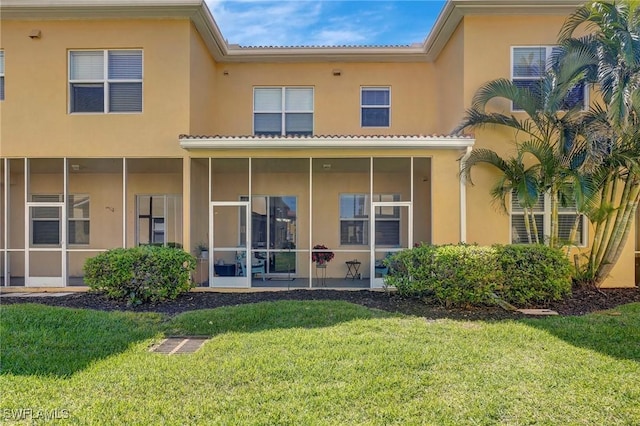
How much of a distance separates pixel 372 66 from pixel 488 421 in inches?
436

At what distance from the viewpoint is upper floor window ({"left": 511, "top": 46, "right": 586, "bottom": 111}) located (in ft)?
31.8

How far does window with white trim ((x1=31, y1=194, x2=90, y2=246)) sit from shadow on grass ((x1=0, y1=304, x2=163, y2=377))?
5.72 m

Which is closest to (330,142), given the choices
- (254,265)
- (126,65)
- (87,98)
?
(254,265)

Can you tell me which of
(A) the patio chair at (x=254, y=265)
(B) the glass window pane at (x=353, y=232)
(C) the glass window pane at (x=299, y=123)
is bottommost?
(A) the patio chair at (x=254, y=265)

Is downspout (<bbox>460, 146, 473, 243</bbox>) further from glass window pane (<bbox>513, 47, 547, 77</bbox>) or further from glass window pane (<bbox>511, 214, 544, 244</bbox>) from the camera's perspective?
glass window pane (<bbox>513, 47, 547, 77</bbox>)

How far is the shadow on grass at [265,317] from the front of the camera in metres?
6.31

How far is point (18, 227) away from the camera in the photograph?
12.4m

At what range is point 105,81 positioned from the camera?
32.8 ft

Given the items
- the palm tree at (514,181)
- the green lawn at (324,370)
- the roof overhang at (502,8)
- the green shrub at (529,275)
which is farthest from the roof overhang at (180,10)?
the green lawn at (324,370)

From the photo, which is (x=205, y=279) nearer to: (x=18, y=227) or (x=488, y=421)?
(x=18, y=227)

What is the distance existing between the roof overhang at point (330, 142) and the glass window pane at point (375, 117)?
344 centimetres

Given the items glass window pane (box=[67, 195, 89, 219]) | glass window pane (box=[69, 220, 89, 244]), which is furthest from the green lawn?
glass window pane (box=[67, 195, 89, 219])

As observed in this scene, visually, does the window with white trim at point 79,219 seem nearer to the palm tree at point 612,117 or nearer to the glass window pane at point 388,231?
the glass window pane at point 388,231

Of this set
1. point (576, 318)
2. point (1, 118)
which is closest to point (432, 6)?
point (576, 318)
